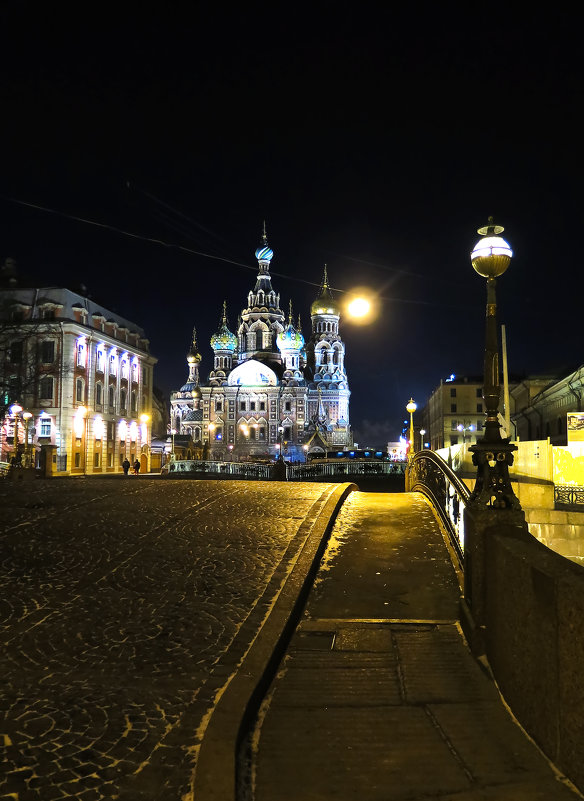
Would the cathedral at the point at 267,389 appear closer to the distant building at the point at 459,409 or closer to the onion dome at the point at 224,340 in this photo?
the onion dome at the point at 224,340

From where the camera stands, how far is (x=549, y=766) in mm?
4285

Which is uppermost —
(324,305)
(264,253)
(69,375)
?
(264,253)

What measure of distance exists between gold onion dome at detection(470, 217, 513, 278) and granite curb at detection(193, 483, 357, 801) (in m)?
4.78

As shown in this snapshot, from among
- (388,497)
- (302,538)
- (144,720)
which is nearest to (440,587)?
(302,538)

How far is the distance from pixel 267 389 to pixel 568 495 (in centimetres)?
7635

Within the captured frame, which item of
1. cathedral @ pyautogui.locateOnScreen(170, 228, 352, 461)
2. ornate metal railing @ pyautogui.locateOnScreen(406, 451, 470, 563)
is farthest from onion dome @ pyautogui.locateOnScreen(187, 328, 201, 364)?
ornate metal railing @ pyautogui.locateOnScreen(406, 451, 470, 563)

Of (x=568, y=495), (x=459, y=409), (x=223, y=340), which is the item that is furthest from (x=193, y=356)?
(x=568, y=495)

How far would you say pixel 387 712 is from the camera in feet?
17.7

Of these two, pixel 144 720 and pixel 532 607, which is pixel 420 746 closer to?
pixel 532 607

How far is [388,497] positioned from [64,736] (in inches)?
495

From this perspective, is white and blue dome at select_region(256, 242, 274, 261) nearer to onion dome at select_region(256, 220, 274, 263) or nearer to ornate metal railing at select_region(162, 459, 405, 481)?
onion dome at select_region(256, 220, 274, 263)

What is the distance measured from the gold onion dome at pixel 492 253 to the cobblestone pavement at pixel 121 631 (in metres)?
5.02

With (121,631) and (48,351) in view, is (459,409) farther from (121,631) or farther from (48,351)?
(121,631)

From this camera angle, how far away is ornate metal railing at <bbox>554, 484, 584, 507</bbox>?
19.0m
